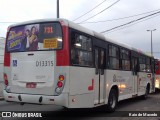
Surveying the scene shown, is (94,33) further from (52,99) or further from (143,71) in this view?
(143,71)

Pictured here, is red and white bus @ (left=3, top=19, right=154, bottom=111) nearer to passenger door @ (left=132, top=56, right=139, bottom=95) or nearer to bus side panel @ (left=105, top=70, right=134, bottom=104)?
bus side panel @ (left=105, top=70, right=134, bottom=104)

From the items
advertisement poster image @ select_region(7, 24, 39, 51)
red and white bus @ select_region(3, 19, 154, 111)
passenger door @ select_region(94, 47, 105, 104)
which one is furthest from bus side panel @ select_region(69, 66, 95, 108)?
advertisement poster image @ select_region(7, 24, 39, 51)

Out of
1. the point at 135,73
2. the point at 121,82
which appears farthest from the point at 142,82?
the point at 121,82

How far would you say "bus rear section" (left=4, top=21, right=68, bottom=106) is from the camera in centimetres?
841

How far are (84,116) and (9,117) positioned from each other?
2.62 meters

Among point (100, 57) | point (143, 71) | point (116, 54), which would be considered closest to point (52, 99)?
point (100, 57)

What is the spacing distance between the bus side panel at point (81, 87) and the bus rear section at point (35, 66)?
0.29 m

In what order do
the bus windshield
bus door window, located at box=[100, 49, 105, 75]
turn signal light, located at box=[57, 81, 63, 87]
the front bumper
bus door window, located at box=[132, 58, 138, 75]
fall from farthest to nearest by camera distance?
1. bus door window, located at box=[132, 58, 138, 75]
2. bus door window, located at box=[100, 49, 105, 75]
3. the bus windshield
4. turn signal light, located at box=[57, 81, 63, 87]
5. the front bumper

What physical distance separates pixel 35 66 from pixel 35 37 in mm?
921

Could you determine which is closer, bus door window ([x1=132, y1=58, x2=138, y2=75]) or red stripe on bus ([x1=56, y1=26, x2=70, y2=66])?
red stripe on bus ([x1=56, y1=26, x2=70, y2=66])

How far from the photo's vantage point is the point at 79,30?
915cm

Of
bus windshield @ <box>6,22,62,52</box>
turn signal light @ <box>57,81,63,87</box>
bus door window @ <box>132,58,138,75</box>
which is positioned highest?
bus windshield @ <box>6,22,62,52</box>

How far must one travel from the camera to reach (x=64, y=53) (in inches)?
331

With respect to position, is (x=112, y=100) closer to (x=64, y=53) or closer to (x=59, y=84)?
(x=59, y=84)
